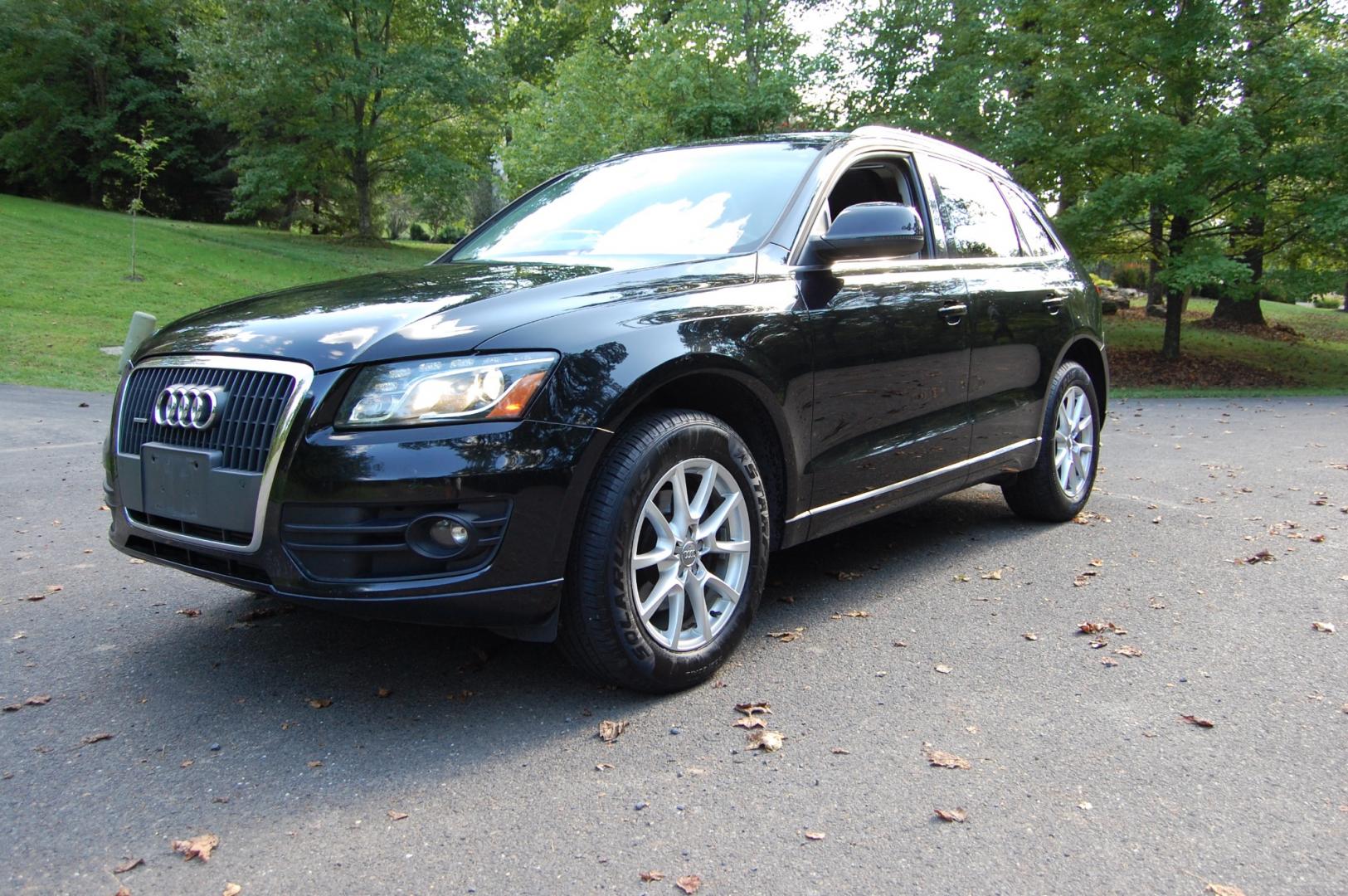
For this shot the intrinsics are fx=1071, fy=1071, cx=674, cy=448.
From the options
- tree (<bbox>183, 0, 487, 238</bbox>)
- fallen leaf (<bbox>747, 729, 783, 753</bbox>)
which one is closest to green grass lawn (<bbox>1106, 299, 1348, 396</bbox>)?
fallen leaf (<bbox>747, 729, 783, 753</bbox>)

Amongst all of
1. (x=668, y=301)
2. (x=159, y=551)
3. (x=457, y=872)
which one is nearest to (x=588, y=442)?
(x=668, y=301)

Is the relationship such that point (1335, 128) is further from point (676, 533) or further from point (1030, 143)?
point (676, 533)

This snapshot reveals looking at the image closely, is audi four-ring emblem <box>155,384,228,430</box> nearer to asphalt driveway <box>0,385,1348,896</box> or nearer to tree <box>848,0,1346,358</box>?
asphalt driveway <box>0,385,1348,896</box>

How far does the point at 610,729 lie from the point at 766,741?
46cm

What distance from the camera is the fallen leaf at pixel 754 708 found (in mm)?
3307

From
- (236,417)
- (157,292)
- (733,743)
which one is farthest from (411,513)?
(157,292)

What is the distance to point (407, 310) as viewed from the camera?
321 cm

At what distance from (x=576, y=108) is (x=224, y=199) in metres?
28.2

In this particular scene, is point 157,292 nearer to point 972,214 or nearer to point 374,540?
point 972,214

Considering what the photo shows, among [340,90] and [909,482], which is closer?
[909,482]

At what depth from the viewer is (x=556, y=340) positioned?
3.06 metres

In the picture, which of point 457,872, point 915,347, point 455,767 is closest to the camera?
point 457,872

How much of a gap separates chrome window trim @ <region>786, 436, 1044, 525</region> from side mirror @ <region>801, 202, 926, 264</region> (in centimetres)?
94

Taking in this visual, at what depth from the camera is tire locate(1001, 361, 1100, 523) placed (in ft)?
18.3
